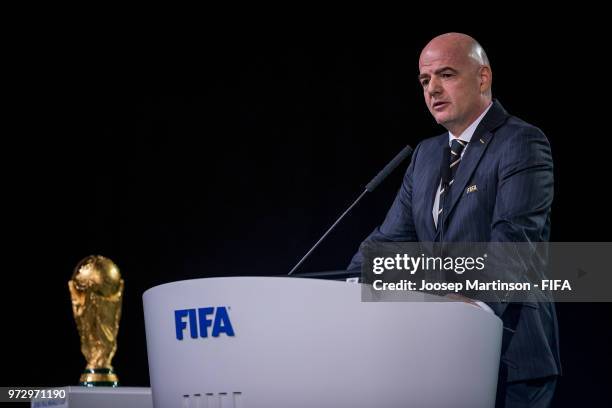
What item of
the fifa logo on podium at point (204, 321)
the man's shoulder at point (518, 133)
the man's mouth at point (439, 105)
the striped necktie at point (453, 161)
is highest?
the man's mouth at point (439, 105)

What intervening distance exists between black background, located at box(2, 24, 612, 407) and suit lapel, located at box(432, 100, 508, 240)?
2.50ft

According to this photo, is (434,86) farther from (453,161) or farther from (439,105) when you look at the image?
(453,161)

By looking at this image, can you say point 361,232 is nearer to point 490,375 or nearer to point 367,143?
point 367,143

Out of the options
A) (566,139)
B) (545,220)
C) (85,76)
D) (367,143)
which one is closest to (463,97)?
(545,220)

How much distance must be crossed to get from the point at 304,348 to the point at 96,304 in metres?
1.57

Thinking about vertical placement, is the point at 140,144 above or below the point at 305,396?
above

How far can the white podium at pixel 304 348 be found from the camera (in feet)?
5.48

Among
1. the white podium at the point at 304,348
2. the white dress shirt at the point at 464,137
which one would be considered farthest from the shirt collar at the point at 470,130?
the white podium at the point at 304,348

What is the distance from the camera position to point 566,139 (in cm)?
304

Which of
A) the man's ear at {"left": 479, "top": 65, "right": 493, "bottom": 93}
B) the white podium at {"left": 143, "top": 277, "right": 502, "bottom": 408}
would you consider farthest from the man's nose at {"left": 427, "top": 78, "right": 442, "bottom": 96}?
the white podium at {"left": 143, "top": 277, "right": 502, "bottom": 408}

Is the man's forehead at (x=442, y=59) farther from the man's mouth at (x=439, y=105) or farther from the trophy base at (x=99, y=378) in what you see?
the trophy base at (x=99, y=378)

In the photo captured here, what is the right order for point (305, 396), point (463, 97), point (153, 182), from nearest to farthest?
point (305, 396) → point (463, 97) → point (153, 182)

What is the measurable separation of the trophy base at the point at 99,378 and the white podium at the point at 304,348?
4.21 feet

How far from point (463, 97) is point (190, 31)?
1483mm
